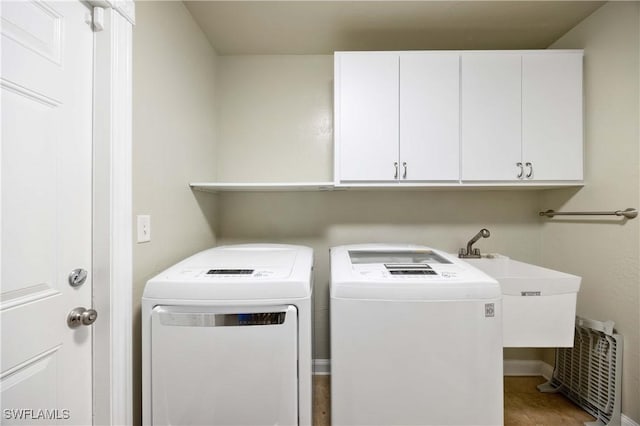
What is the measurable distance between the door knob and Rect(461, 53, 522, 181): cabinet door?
6.31ft

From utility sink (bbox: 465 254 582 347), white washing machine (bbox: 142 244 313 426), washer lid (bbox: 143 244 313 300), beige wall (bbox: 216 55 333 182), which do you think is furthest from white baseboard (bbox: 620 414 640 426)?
beige wall (bbox: 216 55 333 182)

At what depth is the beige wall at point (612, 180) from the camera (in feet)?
4.63

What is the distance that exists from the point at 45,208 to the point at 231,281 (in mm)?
628

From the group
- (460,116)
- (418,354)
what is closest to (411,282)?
(418,354)

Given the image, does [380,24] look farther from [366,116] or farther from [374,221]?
[374,221]

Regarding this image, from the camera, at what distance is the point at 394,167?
1.64 metres

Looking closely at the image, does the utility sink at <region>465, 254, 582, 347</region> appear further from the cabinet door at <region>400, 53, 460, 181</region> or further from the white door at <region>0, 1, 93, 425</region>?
the white door at <region>0, 1, 93, 425</region>

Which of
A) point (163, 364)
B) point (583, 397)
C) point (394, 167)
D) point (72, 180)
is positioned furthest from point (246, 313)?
point (583, 397)

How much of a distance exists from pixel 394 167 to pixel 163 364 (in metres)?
1.47

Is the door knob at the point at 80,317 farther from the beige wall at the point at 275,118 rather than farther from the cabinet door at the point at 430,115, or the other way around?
the cabinet door at the point at 430,115

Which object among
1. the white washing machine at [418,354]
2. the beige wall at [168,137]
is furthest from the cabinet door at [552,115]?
the beige wall at [168,137]

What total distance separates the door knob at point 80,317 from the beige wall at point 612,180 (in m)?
2.48

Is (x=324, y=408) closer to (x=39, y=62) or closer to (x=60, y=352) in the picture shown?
(x=60, y=352)

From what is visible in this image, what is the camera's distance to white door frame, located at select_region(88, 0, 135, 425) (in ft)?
3.34
